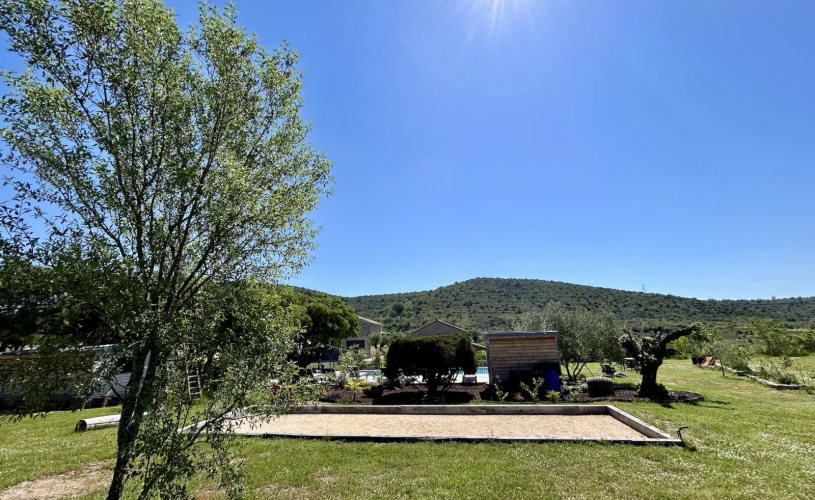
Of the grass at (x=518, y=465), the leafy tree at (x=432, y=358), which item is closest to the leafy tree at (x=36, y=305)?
the grass at (x=518, y=465)

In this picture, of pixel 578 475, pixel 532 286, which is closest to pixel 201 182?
pixel 578 475

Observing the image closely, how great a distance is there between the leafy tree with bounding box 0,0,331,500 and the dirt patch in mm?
3606

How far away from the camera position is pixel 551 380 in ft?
44.6

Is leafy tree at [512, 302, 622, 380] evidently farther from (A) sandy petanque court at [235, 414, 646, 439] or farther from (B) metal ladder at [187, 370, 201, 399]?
(B) metal ladder at [187, 370, 201, 399]

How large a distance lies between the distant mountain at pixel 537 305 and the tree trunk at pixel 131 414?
5457cm

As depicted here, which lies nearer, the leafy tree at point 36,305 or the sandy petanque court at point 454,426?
the leafy tree at point 36,305

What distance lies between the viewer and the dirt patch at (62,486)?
5.34 meters

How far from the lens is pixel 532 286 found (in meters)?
82.2

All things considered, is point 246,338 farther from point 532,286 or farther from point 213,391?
point 532,286

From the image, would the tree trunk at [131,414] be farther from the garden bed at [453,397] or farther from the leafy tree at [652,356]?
the leafy tree at [652,356]

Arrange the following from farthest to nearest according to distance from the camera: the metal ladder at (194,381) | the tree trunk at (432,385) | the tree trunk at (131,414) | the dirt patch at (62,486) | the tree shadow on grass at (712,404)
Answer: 1. the tree trunk at (432,385)
2. the tree shadow on grass at (712,404)
3. the dirt patch at (62,486)
4. the metal ladder at (194,381)
5. the tree trunk at (131,414)

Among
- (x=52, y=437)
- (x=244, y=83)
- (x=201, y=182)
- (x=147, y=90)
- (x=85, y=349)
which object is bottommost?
(x=52, y=437)

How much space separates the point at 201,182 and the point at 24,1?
6.60 feet

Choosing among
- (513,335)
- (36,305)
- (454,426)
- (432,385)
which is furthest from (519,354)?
(36,305)
